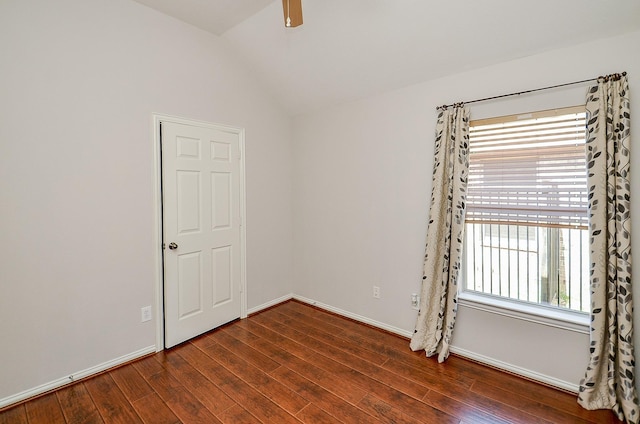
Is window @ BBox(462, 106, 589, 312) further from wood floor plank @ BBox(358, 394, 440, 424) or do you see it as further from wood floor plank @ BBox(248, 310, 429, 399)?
wood floor plank @ BBox(358, 394, 440, 424)

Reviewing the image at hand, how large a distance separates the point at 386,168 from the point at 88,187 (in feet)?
8.43

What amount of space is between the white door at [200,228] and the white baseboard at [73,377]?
0.79 ft

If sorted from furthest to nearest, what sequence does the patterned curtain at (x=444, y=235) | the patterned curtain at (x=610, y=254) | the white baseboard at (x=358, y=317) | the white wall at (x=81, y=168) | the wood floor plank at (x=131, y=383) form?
the white baseboard at (x=358, y=317), the patterned curtain at (x=444, y=235), the wood floor plank at (x=131, y=383), the white wall at (x=81, y=168), the patterned curtain at (x=610, y=254)

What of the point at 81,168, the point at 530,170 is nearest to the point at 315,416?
the point at 530,170

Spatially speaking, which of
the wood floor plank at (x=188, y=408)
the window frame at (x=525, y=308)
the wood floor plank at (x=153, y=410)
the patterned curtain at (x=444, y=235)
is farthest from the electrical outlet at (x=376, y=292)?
the wood floor plank at (x=153, y=410)

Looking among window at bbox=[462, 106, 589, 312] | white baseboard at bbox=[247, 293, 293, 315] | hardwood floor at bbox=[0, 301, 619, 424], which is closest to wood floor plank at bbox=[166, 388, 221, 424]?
hardwood floor at bbox=[0, 301, 619, 424]

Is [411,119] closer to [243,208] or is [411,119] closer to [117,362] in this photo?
[243,208]

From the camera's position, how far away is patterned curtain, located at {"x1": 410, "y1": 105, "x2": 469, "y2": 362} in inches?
98.8

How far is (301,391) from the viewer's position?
218 centimetres

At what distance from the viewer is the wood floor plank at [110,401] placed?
6.35 feet

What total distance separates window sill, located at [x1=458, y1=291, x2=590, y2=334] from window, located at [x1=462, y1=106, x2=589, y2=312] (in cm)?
6

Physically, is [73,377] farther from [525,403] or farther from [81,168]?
[525,403]

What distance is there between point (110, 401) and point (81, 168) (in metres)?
1.69

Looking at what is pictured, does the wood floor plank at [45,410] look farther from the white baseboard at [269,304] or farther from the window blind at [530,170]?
the window blind at [530,170]
